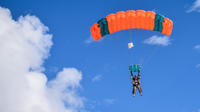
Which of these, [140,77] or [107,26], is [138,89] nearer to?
[140,77]

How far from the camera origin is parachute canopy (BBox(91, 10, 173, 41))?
1961 inches

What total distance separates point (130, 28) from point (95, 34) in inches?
129

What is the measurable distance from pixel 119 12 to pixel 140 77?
6.17m

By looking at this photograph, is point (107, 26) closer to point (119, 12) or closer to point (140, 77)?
point (119, 12)

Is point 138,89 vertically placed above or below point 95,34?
below

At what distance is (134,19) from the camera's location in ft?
164

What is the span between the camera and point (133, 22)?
50281 mm

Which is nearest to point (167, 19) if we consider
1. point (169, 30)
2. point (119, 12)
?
point (169, 30)

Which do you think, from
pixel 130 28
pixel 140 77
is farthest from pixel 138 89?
pixel 130 28

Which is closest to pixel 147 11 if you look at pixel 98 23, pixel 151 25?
pixel 151 25

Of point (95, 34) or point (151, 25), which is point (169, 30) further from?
point (95, 34)

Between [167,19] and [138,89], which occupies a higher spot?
[167,19]

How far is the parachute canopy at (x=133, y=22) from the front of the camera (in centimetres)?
4981

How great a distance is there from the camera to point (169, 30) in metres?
50.8
